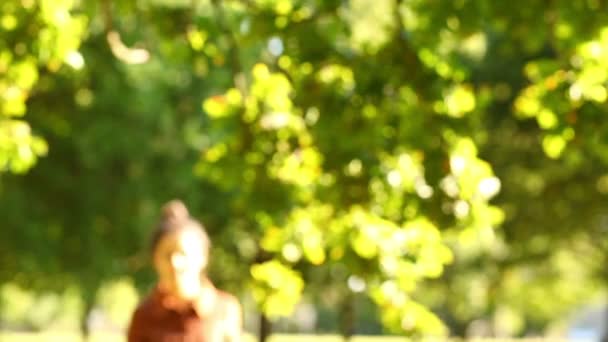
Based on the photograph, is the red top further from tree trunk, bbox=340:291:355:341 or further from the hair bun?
tree trunk, bbox=340:291:355:341

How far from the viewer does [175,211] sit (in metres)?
4.96

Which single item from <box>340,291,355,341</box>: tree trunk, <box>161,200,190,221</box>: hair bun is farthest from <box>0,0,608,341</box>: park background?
<box>340,291,355,341</box>: tree trunk

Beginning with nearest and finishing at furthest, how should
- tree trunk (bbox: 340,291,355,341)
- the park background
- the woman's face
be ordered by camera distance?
1. the woman's face
2. the park background
3. tree trunk (bbox: 340,291,355,341)

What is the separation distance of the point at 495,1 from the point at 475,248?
24.2 meters

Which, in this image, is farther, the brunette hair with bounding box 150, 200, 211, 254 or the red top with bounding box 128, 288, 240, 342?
the red top with bounding box 128, 288, 240, 342

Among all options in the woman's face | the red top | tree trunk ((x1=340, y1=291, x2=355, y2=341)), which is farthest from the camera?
tree trunk ((x1=340, y1=291, x2=355, y2=341))

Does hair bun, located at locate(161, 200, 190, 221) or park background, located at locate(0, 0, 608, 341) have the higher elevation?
park background, located at locate(0, 0, 608, 341)

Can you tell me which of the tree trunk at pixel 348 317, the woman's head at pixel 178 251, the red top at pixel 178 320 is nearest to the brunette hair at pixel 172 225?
the woman's head at pixel 178 251

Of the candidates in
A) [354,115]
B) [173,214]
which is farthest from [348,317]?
[173,214]

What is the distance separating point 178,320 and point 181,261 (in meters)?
0.28

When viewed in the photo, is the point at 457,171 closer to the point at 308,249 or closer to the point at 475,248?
the point at 308,249

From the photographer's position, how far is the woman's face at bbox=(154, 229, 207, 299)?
4855 millimetres

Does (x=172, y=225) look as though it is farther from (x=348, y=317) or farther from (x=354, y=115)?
(x=348, y=317)

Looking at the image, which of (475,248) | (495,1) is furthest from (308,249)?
(475,248)
